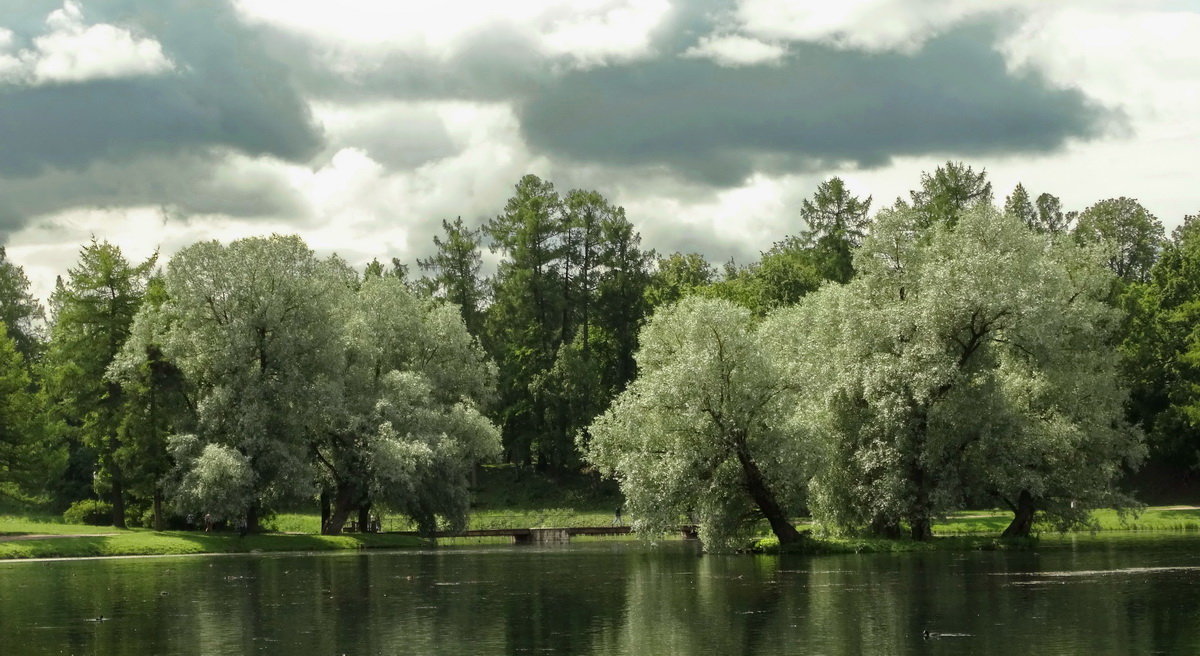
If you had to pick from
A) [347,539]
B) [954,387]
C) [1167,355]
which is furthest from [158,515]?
[1167,355]

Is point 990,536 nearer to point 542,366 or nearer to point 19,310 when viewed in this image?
point 542,366

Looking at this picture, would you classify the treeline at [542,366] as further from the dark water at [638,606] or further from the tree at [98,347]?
the dark water at [638,606]

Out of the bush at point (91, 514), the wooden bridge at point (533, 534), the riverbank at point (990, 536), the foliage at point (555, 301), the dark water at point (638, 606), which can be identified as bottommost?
the wooden bridge at point (533, 534)

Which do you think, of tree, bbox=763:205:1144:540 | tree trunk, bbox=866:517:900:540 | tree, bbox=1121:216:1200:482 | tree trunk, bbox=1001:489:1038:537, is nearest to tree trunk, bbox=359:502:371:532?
tree, bbox=763:205:1144:540

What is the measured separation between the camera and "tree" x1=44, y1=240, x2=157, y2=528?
7294 centimetres

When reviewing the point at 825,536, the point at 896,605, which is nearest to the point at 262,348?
the point at 825,536

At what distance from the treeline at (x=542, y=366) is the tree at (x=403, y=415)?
19 centimetres

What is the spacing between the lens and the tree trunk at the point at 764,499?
5388cm

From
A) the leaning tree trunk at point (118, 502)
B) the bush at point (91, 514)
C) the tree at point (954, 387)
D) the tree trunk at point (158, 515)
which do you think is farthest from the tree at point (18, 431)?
the tree at point (954, 387)

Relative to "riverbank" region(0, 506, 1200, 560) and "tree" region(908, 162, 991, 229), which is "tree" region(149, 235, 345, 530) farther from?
"tree" region(908, 162, 991, 229)

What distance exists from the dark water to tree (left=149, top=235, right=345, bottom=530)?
46.5ft

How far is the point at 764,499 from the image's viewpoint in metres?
54.9

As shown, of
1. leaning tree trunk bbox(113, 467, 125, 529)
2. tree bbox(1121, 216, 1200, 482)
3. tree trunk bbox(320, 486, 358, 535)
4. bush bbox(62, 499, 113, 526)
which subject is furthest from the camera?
tree bbox(1121, 216, 1200, 482)

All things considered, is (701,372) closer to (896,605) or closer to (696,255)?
(896,605)
